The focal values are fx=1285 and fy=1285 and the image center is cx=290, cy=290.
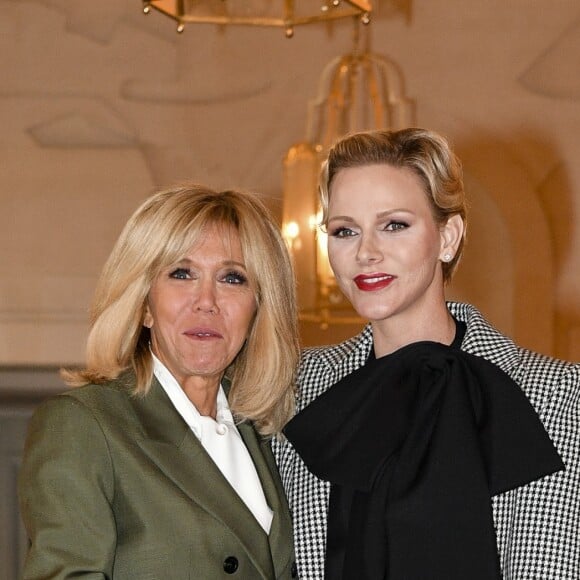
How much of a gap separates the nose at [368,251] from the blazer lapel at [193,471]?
46 cm

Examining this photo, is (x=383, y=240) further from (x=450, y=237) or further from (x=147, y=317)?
(x=147, y=317)

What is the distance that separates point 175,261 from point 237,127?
8.42ft

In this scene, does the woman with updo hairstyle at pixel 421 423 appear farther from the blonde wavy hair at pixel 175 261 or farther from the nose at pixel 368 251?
the blonde wavy hair at pixel 175 261

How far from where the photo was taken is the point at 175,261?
2428mm

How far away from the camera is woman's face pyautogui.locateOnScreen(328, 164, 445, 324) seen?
2.39 m

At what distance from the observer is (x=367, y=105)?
16.0 ft

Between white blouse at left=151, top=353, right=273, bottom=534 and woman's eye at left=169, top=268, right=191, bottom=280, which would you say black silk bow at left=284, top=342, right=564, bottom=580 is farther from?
woman's eye at left=169, top=268, right=191, bottom=280

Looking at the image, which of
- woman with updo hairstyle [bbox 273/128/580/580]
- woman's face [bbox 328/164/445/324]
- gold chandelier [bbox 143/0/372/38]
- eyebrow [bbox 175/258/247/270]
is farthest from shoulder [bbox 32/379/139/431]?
gold chandelier [bbox 143/0/372/38]

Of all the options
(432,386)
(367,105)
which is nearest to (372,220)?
(432,386)

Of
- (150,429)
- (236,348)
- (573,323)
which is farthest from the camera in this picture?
(573,323)

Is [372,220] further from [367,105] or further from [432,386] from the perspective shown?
[367,105]

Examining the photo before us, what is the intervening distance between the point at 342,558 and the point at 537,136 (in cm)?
280

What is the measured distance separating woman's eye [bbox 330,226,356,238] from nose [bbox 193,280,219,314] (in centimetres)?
25

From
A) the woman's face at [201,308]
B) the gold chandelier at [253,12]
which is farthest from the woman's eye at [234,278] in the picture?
the gold chandelier at [253,12]
